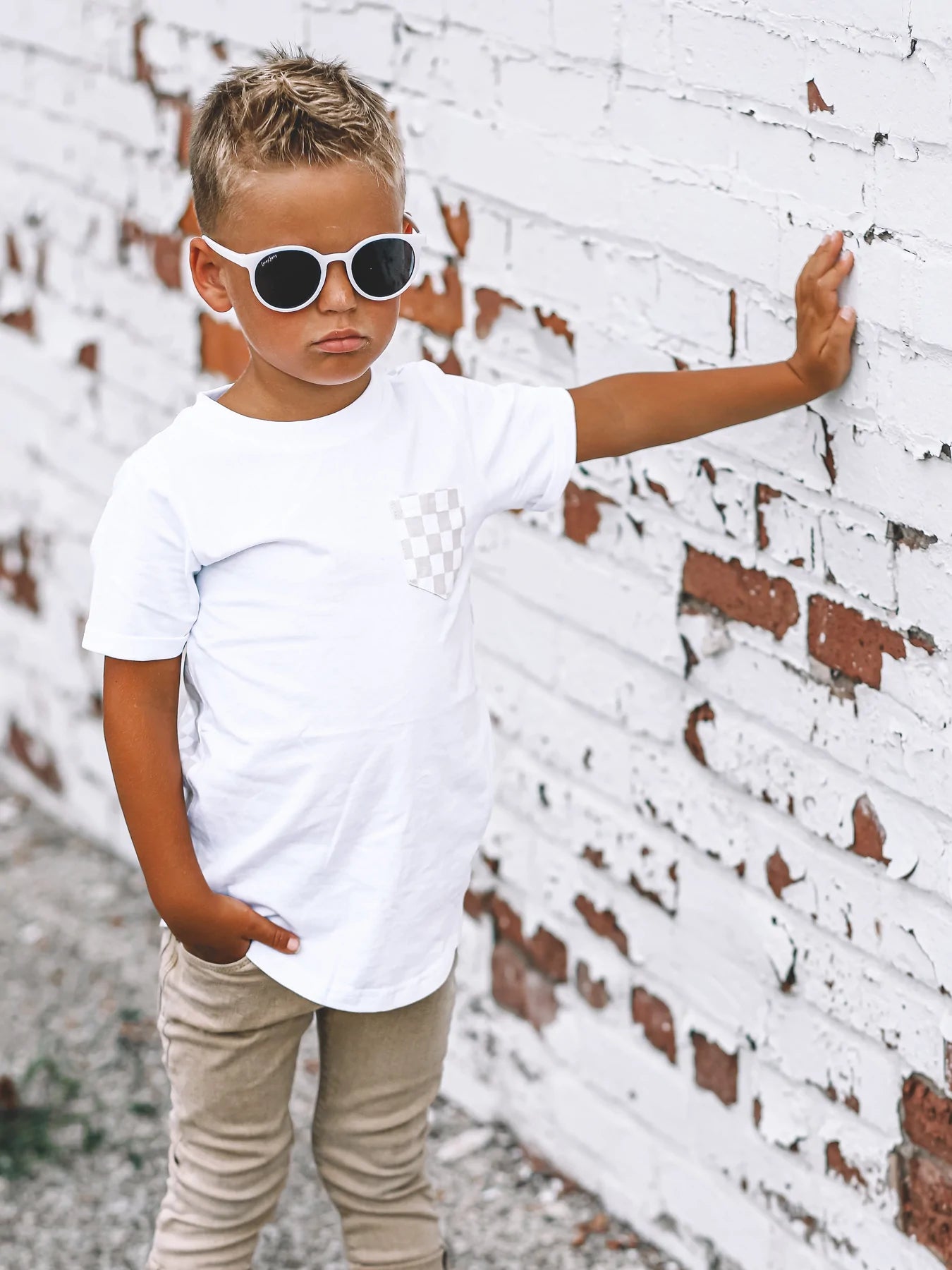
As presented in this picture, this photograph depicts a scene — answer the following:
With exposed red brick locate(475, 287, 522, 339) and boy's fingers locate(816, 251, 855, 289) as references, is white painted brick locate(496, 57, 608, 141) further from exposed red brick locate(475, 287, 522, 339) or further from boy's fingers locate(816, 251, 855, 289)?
boy's fingers locate(816, 251, 855, 289)

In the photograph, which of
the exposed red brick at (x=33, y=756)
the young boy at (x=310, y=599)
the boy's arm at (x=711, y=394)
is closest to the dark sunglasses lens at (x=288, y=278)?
the young boy at (x=310, y=599)

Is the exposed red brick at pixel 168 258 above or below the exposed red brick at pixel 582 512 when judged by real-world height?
below

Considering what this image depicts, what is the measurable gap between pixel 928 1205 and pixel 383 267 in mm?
1227

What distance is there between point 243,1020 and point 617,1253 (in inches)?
33.9

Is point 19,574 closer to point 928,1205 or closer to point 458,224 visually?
point 458,224

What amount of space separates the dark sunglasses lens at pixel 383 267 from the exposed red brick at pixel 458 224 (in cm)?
66

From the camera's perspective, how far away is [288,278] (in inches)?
60.2

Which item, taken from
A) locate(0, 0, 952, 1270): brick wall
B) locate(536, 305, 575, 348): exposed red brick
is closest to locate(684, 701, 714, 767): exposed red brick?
locate(0, 0, 952, 1270): brick wall

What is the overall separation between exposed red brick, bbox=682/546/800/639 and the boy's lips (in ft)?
2.03

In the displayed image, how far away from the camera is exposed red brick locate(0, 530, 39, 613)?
11.3ft

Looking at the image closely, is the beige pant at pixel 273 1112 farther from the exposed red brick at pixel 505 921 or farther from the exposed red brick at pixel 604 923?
the exposed red brick at pixel 505 921

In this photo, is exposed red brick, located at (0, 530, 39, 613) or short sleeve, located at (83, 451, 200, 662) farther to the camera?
exposed red brick, located at (0, 530, 39, 613)

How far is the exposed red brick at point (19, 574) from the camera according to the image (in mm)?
3434

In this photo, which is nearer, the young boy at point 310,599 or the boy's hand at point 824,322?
the young boy at point 310,599
